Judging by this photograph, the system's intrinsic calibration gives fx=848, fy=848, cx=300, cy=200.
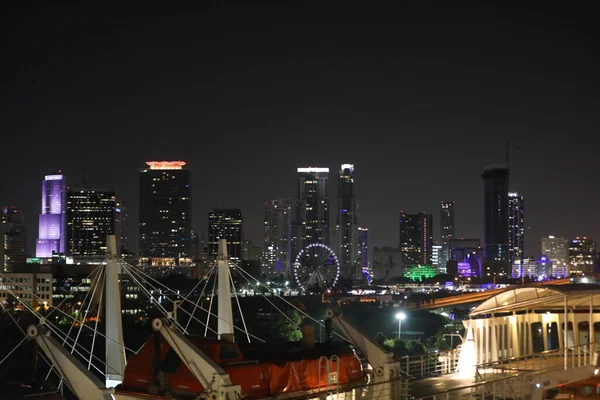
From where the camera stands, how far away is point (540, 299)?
31.0 metres

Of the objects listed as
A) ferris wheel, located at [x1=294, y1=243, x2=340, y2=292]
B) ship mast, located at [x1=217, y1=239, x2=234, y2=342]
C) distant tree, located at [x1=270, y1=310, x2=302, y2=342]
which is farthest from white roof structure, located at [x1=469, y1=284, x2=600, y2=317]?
ferris wheel, located at [x1=294, y1=243, x2=340, y2=292]

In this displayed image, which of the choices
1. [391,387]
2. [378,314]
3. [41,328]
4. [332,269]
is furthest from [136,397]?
[332,269]

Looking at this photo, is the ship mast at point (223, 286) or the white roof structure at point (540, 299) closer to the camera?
the white roof structure at point (540, 299)

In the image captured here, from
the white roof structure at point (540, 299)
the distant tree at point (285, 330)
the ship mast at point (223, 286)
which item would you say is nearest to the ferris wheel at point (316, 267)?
the distant tree at point (285, 330)

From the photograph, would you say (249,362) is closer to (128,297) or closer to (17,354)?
(17,354)

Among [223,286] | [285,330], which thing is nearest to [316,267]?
[285,330]

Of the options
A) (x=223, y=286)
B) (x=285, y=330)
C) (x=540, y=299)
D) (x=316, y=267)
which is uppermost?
(x=316, y=267)

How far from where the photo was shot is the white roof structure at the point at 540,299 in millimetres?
30391

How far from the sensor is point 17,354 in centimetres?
7594

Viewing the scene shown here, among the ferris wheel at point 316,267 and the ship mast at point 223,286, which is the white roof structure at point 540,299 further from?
the ferris wheel at point 316,267

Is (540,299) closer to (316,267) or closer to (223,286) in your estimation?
(223,286)

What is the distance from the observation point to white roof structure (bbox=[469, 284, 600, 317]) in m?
30.4

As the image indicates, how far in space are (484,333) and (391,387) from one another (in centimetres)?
1097

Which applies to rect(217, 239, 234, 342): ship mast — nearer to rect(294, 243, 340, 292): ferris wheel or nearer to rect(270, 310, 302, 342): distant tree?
rect(270, 310, 302, 342): distant tree
